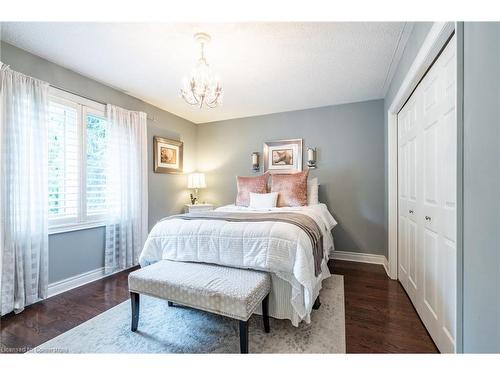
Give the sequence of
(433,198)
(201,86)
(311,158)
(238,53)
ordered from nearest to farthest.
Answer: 1. (433,198)
2. (201,86)
3. (238,53)
4. (311,158)

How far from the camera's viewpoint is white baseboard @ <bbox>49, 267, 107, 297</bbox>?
226 centimetres

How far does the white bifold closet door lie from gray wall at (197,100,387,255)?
930 millimetres

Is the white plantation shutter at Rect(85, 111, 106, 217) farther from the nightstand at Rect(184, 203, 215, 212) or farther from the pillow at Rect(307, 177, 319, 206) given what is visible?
the pillow at Rect(307, 177, 319, 206)

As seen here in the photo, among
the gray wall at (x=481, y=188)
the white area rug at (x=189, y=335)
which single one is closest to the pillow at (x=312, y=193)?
the white area rug at (x=189, y=335)

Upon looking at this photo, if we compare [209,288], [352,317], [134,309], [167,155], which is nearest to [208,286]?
[209,288]

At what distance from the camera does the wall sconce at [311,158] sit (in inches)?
136

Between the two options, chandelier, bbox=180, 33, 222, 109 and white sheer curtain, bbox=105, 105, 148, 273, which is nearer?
chandelier, bbox=180, 33, 222, 109

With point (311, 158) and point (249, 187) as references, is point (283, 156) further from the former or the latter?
point (249, 187)

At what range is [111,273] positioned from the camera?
2.79 metres

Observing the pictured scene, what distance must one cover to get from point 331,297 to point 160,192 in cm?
286

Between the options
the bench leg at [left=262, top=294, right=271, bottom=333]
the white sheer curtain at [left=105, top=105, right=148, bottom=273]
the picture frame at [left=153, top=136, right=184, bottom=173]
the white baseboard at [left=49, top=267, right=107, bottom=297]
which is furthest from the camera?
the picture frame at [left=153, top=136, right=184, bottom=173]

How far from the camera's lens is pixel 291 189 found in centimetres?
304

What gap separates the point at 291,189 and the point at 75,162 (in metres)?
2.63

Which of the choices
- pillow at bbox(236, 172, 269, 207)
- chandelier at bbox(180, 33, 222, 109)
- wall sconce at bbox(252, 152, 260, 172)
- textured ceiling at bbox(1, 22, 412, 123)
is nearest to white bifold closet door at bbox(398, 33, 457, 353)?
textured ceiling at bbox(1, 22, 412, 123)
